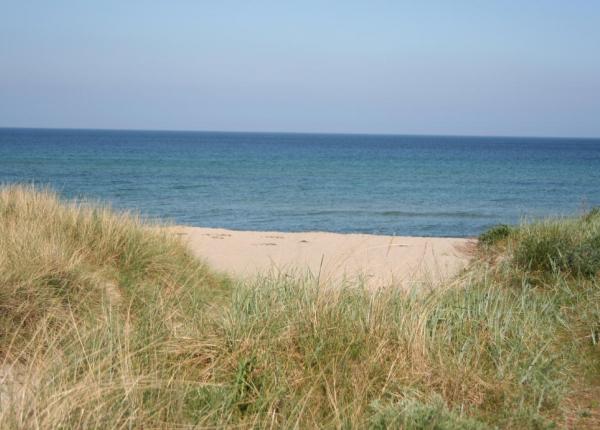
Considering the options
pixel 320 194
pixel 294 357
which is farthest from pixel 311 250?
pixel 320 194

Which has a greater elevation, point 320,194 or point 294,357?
point 294,357

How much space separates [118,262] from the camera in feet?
27.4

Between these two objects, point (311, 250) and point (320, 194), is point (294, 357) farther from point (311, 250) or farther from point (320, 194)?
point (320, 194)

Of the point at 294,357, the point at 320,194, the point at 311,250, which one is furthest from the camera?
the point at 320,194

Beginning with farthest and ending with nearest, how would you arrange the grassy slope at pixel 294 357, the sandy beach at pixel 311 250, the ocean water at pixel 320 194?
1. the ocean water at pixel 320 194
2. the sandy beach at pixel 311 250
3. the grassy slope at pixel 294 357

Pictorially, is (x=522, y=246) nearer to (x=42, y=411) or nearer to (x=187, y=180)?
(x=42, y=411)

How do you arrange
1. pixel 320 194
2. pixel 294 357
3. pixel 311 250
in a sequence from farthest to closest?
pixel 320 194 < pixel 311 250 < pixel 294 357

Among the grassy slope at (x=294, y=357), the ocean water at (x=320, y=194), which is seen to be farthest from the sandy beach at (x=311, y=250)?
the grassy slope at (x=294, y=357)

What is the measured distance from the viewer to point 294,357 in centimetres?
457

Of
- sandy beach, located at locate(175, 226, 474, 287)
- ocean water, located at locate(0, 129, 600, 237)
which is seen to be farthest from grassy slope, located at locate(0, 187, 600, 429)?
ocean water, located at locate(0, 129, 600, 237)

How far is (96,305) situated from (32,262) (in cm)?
70

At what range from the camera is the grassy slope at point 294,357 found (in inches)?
146

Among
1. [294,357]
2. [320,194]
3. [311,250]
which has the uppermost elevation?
[294,357]

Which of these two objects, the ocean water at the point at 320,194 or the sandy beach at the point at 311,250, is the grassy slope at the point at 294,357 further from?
the ocean water at the point at 320,194
